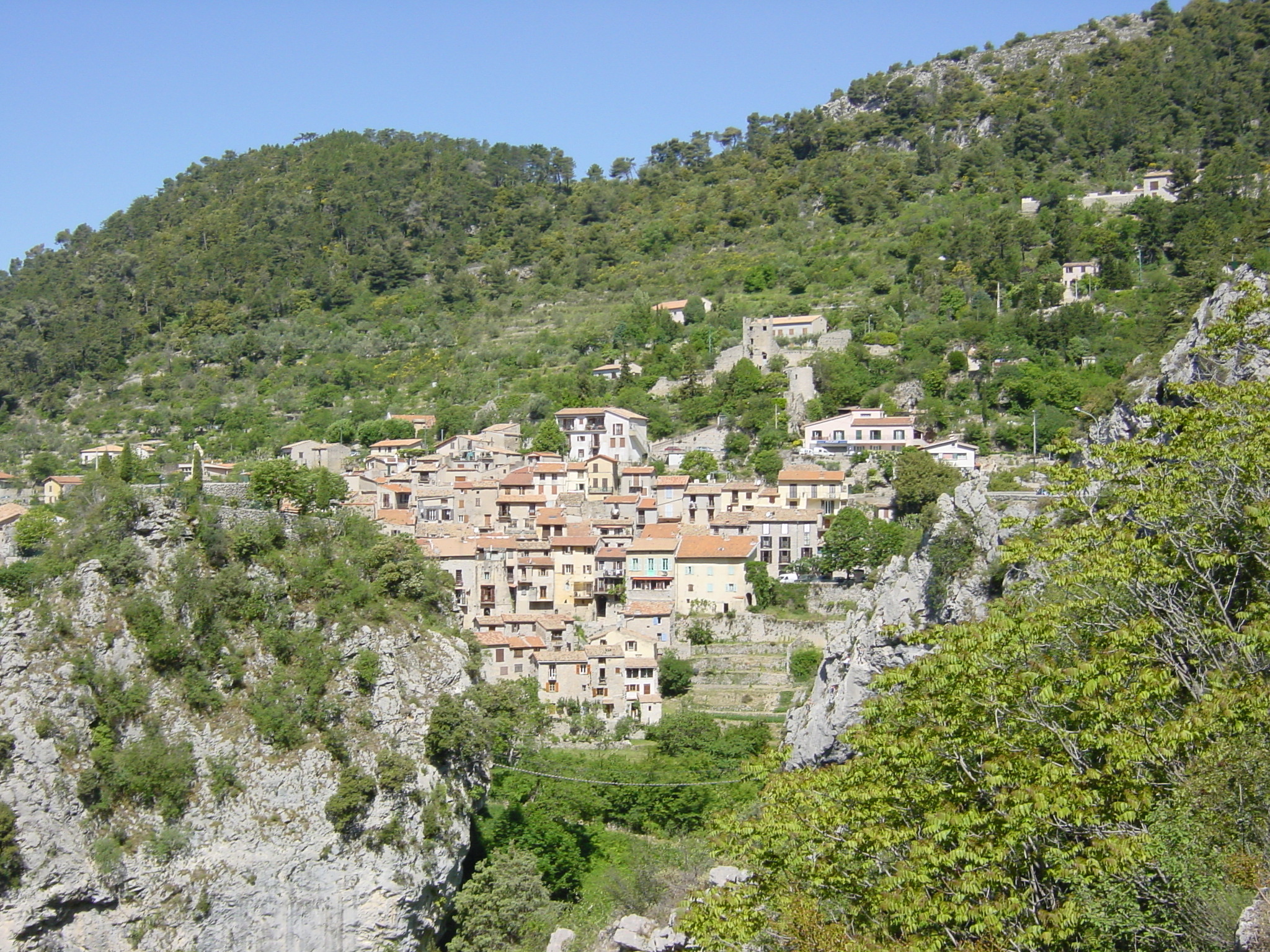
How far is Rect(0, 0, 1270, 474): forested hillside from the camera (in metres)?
57.9

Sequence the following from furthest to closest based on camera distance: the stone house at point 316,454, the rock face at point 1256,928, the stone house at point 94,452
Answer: the stone house at point 94,452, the stone house at point 316,454, the rock face at point 1256,928

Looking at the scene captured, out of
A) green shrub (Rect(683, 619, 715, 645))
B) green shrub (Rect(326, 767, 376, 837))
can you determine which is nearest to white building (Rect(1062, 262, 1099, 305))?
green shrub (Rect(683, 619, 715, 645))

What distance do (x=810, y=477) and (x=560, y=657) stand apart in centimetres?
1431

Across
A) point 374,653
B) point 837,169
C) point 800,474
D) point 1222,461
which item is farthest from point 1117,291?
point 1222,461

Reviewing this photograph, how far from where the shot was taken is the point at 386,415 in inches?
2514

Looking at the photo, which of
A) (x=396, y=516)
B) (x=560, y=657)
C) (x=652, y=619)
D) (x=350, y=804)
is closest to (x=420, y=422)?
(x=396, y=516)

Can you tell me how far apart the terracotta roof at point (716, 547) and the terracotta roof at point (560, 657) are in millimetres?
6234

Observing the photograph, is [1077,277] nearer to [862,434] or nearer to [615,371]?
[862,434]

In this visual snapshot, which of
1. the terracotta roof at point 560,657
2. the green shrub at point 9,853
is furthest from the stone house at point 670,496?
the green shrub at point 9,853

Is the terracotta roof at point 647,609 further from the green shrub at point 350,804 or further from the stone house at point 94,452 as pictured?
the stone house at point 94,452

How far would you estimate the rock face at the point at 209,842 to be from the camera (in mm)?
25281

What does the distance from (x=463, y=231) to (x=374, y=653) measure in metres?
71.4

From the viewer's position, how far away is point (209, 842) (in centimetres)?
2609

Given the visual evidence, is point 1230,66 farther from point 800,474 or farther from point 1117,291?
point 800,474
